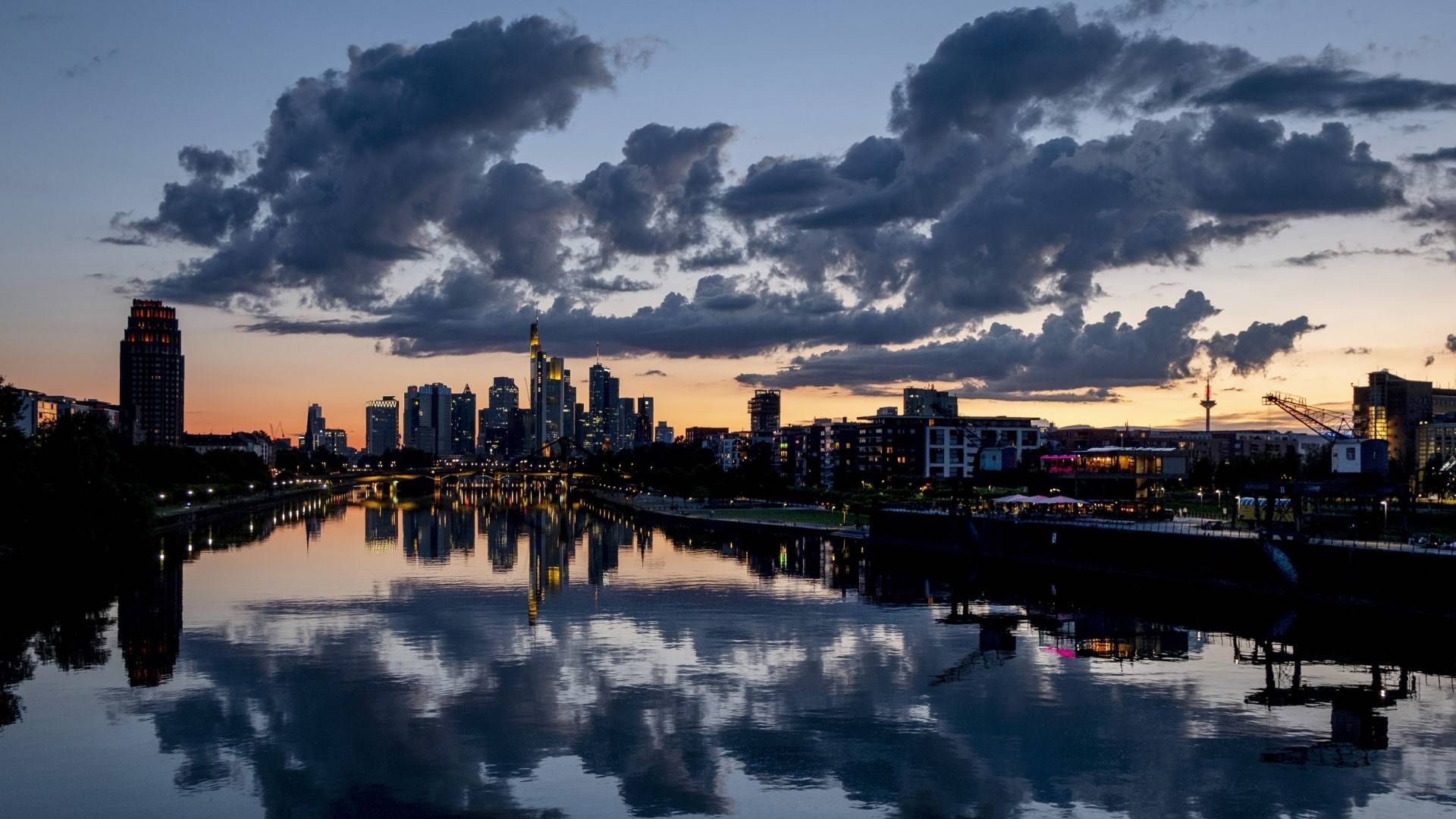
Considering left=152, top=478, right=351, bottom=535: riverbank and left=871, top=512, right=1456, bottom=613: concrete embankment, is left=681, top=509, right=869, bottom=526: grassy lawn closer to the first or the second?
left=871, top=512, right=1456, bottom=613: concrete embankment

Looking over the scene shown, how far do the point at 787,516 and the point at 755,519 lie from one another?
17.8 ft

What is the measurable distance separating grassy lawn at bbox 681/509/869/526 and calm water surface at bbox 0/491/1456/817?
226 feet

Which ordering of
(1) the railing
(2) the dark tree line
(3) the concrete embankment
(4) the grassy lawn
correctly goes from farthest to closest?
(4) the grassy lawn
(2) the dark tree line
(1) the railing
(3) the concrete embankment

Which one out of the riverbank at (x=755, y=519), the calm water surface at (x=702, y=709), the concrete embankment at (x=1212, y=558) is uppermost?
the concrete embankment at (x=1212, y=558)

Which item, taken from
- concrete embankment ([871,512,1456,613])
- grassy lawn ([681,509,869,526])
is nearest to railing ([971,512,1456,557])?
concrete embankment ([871,512,1456,613])

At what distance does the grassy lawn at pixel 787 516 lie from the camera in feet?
468

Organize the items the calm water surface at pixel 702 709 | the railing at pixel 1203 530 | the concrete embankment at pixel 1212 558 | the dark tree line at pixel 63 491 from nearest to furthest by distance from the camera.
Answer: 1. the calm water surface at pixel 702 709
2. the concrete embankment at pixel 1212 558
3. the railing at pixel 1203 530
4. the dark tree line at pixel 63 491

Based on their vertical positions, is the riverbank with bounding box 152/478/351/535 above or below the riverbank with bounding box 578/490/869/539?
above

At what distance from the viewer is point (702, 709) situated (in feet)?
132

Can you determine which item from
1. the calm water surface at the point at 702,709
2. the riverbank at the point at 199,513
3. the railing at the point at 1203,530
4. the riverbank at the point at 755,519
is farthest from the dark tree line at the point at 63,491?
the railing at the point at 1203,530

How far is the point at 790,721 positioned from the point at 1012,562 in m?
59.9

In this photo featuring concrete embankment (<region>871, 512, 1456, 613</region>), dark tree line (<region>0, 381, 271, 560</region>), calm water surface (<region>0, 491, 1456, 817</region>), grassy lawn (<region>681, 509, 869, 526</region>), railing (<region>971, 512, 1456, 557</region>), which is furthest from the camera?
grassy lawn (<region>681, 509, 869, 526</region>)

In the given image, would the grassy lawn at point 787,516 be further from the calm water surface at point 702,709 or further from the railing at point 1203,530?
the calm water surface at point 702,709

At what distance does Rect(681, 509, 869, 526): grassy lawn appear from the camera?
14275 centimetres
